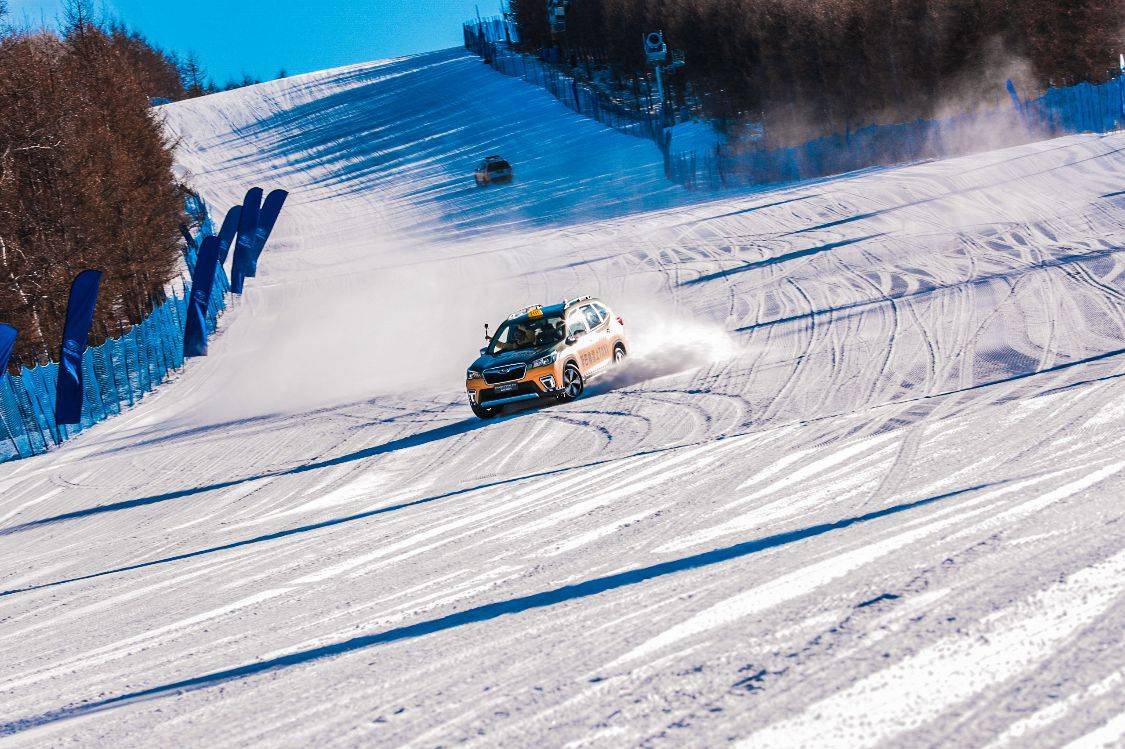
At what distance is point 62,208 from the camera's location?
104 ft

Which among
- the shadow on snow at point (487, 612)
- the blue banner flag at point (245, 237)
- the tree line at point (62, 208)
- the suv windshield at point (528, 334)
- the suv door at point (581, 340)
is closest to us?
the shadow on snow at point (487, 612)

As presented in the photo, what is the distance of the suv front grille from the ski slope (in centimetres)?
85

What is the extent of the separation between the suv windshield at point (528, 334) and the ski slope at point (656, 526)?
1.08m

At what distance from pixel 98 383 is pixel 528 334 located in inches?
463

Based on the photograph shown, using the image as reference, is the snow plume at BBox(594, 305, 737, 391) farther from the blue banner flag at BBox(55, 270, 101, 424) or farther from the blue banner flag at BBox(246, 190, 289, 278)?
the blue banner flag at BBox(246, 190, 289, 278)

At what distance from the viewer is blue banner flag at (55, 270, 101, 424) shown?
2109 cm

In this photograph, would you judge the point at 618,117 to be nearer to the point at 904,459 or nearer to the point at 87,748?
the point at 904,459

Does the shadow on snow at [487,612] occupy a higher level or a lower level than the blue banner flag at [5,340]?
lower

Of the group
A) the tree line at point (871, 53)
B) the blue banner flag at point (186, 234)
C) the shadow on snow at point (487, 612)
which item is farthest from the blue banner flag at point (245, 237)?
the shadow on snow at point (487, 612)

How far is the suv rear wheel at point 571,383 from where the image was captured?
16.7 m

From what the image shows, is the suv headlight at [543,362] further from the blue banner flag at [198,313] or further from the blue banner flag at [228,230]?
the blue banner flag at [228,230]

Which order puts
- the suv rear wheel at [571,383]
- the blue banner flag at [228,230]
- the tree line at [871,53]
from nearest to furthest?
the suv rear wheel at [571,383]
the blue banner flag at [228,230]
the tree line at [871,53]

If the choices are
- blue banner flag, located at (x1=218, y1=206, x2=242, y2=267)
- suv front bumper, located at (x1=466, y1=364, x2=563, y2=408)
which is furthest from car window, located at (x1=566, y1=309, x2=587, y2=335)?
blue banner flag, located at (x1=218, y1=206, x2=242, y2=267)

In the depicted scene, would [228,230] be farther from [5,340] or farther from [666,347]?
[666,347]
